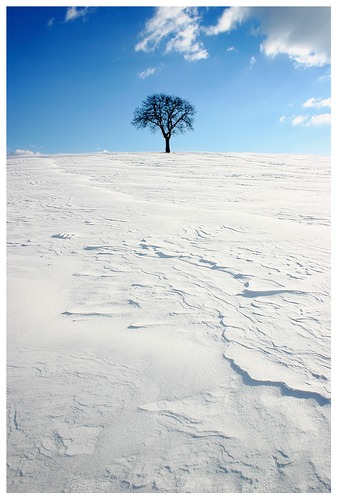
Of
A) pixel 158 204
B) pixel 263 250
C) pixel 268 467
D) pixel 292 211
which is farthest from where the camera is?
pixel 158 204

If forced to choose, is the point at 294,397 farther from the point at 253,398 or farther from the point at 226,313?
the point at 226,313

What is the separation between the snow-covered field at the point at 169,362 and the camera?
1.08m

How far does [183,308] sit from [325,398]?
3.30 feet

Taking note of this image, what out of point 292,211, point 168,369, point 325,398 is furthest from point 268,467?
point 292,211

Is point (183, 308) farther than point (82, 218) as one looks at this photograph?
No

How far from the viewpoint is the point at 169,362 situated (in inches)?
59.9

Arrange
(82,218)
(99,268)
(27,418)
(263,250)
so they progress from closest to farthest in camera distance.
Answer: (27,418)
(99,268)
(263,250)
(82,218)

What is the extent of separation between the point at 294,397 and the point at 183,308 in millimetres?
904

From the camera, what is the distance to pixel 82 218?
416 cm

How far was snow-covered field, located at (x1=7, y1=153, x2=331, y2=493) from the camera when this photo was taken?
3.55ft

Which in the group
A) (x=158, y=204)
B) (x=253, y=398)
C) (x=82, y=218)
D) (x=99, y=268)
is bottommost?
(x=253, y=398)

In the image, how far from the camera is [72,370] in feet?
4.87

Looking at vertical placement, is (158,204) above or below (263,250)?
above

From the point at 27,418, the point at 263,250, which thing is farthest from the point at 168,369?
the point at 263,250
